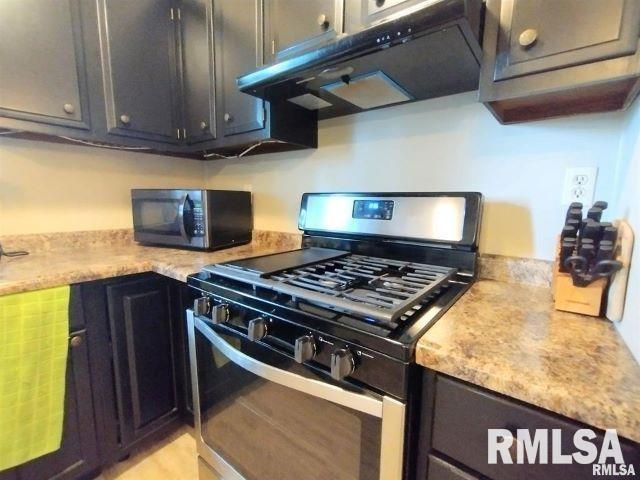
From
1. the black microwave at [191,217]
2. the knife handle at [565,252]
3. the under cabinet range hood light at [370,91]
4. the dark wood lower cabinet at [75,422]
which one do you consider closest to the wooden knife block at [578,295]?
the knife handle at [565,252]

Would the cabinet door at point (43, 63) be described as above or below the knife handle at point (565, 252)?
above

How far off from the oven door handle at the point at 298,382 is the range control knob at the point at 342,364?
55mm

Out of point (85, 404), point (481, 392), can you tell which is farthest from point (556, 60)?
point (85, 404)

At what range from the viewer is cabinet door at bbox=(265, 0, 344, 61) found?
0.94m

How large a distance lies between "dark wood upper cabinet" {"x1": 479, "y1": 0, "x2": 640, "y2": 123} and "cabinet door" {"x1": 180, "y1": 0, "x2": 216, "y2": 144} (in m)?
1.19

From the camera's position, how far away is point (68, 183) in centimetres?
153

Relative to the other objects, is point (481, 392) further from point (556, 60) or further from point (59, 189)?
point (59, 189)

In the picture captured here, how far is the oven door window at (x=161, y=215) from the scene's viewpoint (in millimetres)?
1431

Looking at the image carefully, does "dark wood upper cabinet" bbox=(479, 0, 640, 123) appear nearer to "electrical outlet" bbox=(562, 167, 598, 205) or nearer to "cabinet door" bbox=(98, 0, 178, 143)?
"electrical outlet" bbox=(562, 167, 598, 205)

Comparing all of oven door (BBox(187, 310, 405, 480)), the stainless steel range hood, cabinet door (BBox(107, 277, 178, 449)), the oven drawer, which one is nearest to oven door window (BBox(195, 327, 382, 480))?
oven door (BBox(187, 310, 405, 480))

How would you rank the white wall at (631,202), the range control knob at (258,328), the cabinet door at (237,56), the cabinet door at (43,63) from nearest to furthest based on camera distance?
1. the white wall at (631,202)
2. the range control knob at (258,328)
3. the cabinet door at (43,63)
4. the cabinet door at (237,56)

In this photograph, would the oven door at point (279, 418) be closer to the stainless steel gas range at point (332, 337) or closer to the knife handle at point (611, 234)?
the stainless steel gas range at point (332, 337)

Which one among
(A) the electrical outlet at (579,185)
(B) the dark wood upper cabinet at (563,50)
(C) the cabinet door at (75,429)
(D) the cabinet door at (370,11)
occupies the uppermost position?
(D) the cabinet door at (370,11)

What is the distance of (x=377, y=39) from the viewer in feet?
2.44
